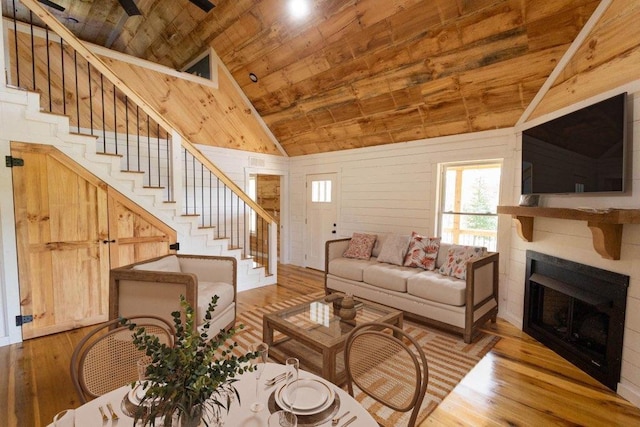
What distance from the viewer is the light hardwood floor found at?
6.93ft

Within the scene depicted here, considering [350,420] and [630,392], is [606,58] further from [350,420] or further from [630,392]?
[350,420]

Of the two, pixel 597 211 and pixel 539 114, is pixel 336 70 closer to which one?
pixel 539 114

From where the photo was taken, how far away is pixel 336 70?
4285 mm

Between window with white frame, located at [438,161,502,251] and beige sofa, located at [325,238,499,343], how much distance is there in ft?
1.64

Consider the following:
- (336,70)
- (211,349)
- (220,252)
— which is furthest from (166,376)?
(336,70)

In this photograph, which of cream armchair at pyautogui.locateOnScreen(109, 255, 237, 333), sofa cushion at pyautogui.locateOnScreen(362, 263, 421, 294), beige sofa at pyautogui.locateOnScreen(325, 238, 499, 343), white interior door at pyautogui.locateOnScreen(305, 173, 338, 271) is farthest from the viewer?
white interior door at pyautogui.locateOnScreen(305, 173, 338, 271)

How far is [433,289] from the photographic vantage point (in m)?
3.44

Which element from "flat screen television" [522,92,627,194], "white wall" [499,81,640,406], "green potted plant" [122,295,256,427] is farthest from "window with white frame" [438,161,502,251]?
"green potted plant" [122,295,256,427]

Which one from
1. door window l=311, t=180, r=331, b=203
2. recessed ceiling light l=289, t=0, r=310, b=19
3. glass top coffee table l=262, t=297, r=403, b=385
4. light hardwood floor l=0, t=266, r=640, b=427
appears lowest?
light hardwood floor l=0, t=266, r=640, b=427

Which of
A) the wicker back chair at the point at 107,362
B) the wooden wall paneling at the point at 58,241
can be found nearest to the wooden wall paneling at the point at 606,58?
the wicker back chair at the point at 107,362

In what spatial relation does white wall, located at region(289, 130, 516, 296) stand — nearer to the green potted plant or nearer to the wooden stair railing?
the wooden stair railing

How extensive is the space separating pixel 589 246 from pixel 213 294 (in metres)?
3.50

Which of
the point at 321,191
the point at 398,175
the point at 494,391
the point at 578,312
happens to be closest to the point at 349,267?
the point at 398,175

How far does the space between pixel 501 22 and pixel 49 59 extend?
5.11m
